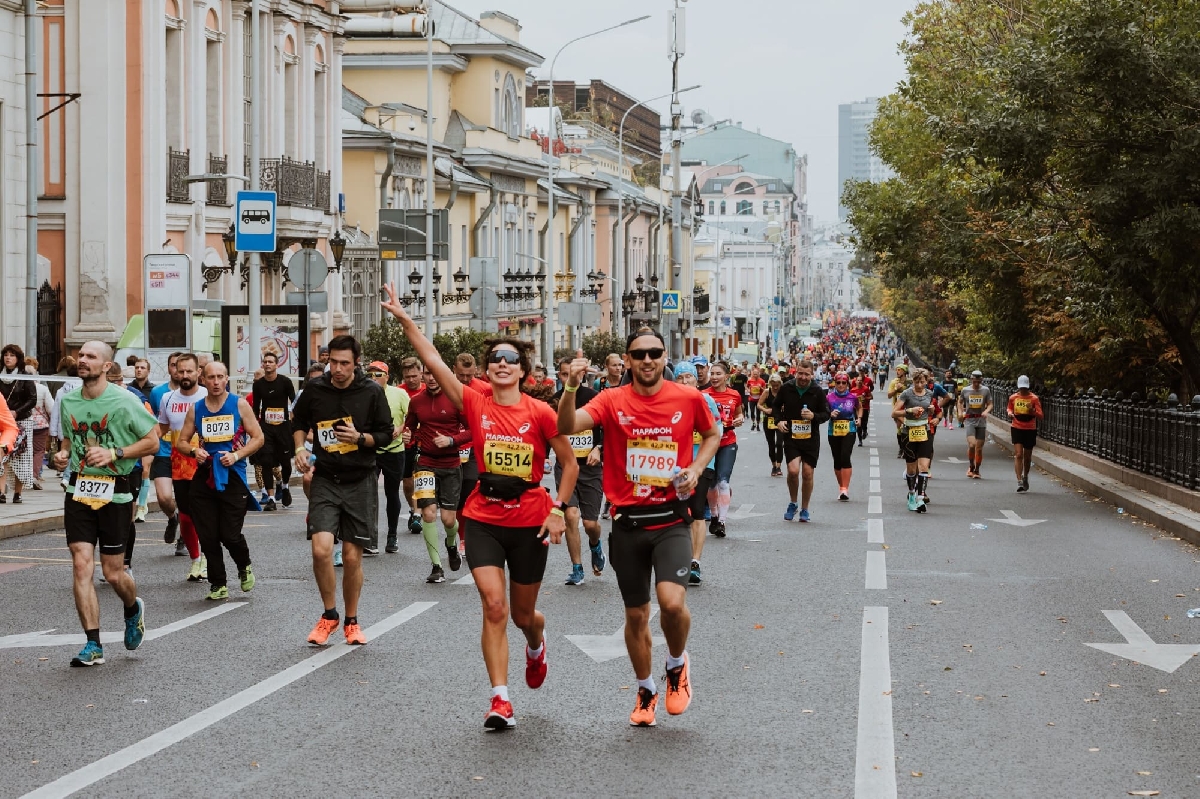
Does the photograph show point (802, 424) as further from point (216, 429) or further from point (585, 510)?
point (216, 429)

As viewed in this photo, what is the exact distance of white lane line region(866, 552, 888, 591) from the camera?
544 inches

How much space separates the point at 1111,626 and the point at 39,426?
13104 mm

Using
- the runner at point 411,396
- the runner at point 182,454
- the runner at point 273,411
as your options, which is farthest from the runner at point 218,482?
the runner at point 273,411

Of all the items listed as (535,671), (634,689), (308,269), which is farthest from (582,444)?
(308,269)

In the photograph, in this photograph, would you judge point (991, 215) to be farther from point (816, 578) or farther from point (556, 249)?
point (556, 249)

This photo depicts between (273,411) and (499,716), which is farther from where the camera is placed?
(273,411)

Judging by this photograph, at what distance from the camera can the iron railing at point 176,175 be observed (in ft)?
108

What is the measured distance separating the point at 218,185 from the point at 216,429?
23438 mm

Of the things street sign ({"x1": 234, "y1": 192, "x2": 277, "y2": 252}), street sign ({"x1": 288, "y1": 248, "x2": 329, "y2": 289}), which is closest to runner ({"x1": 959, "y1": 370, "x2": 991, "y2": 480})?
street sign ({"x1": 288, "y1": 248, "x2": 329, "y2": 289})

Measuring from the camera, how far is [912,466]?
21688mm

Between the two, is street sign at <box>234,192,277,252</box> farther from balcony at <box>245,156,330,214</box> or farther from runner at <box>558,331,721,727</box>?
runner at <box>558,331,721,727</box>

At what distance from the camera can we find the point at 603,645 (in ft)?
34.9

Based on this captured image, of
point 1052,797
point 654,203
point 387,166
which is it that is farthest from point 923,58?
point 654,203

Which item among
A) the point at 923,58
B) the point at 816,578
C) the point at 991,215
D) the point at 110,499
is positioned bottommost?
the point at 816,578
